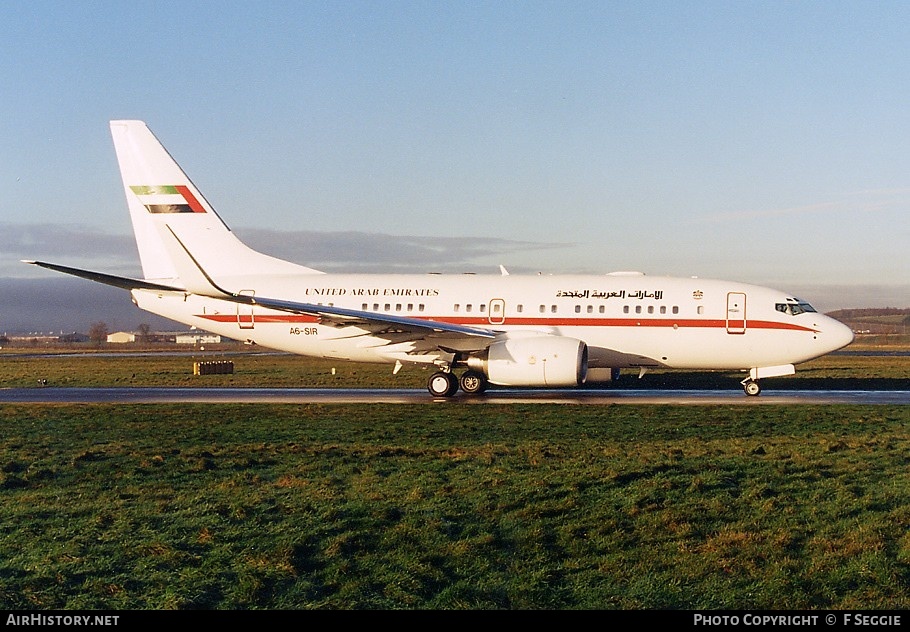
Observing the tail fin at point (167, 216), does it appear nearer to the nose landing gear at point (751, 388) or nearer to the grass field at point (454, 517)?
the grass field at point (454, 517)

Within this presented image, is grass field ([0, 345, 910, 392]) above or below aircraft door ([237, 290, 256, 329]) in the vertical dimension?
below

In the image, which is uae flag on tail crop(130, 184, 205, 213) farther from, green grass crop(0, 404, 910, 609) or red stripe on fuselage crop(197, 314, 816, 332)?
green grass crop(0, 404, 910, 609)

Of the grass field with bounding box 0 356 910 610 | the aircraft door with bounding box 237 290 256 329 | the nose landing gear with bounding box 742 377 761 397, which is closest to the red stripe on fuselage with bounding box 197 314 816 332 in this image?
the nose landing gear with bounding box 742 377 761 397

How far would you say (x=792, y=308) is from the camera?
81.4 feet

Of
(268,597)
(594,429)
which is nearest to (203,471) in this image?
(268,597)

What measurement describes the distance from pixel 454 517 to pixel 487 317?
16.3 m

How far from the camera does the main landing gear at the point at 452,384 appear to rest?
24594 mm

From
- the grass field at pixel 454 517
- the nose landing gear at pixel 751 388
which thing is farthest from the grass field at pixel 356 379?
the grass field at pixel 454 517

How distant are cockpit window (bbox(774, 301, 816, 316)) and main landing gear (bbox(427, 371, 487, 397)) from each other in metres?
8.52

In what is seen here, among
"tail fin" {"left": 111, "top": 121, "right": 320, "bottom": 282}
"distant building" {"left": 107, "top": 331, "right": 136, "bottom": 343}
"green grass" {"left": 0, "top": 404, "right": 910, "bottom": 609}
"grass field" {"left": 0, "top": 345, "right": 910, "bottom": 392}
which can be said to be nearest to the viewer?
"green grass" {"left": 0, "top": 404, "right": 910, "bottom": 609}

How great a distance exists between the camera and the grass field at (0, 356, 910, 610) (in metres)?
6.86

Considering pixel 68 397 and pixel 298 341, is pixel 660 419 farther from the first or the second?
pixel 68 397

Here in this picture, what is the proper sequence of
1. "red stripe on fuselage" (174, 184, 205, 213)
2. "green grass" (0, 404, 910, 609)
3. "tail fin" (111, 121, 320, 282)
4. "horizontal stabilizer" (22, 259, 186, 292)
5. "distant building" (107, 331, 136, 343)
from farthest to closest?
"distant building" (107, 331, 136, 343)
"red stripe on fuselage" (174, 184, 205, 213)
"tail fin" (111, 121, 320, 282)
"horizontal stabilizer" (22, 259, 186, 292)
"green grass" (0, 404, 910, 609)

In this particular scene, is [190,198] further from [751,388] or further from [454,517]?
[454,517]
